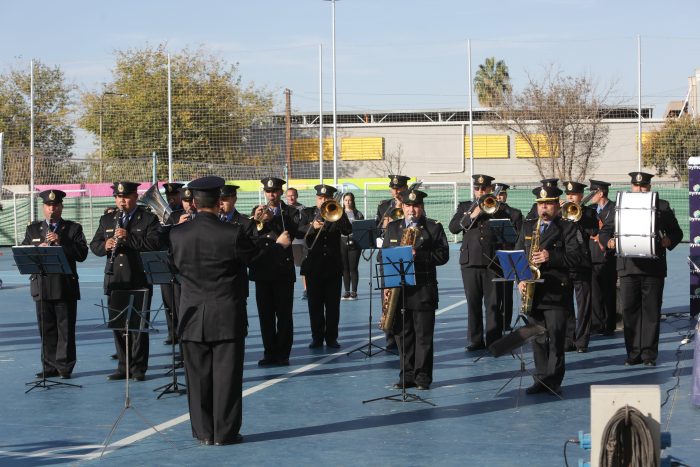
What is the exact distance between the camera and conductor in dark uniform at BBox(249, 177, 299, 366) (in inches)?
484

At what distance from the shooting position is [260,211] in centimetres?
1224

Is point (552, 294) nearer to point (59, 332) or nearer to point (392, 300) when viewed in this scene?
point (392, 300)

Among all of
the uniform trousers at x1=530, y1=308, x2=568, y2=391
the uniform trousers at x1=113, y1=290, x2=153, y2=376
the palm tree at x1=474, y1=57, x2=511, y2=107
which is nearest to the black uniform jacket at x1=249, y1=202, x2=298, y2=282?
the uniform trousers at x1=113, y1=290, x2=153, y2=376

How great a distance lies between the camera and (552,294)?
1031 cm

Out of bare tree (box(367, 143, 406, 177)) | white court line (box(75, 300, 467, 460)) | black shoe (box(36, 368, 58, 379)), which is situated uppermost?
bare tree (box(367, 143, 406, 177))

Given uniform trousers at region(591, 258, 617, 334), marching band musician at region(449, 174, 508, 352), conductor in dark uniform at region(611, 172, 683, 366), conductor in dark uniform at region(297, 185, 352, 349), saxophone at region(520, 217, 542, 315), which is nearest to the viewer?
saxophone at region(520, 217, 542, 315)

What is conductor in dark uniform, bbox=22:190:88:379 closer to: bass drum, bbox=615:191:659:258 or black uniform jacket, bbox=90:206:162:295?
black uniform jacket, bbox=90:206:162:295

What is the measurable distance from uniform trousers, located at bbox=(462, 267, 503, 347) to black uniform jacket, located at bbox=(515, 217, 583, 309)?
2.70 m

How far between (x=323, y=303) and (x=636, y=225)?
415 centimetres

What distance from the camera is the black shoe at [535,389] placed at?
10242 mm

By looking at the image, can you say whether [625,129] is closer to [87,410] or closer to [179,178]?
[179,178]

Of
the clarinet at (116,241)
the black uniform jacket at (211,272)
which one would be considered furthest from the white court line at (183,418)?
the clarinet at (116,241)

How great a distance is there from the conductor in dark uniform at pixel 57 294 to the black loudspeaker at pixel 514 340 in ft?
15.2

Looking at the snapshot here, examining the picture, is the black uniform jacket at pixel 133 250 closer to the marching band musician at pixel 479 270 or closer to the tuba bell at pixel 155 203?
the tuba bell at pixel 155 203
